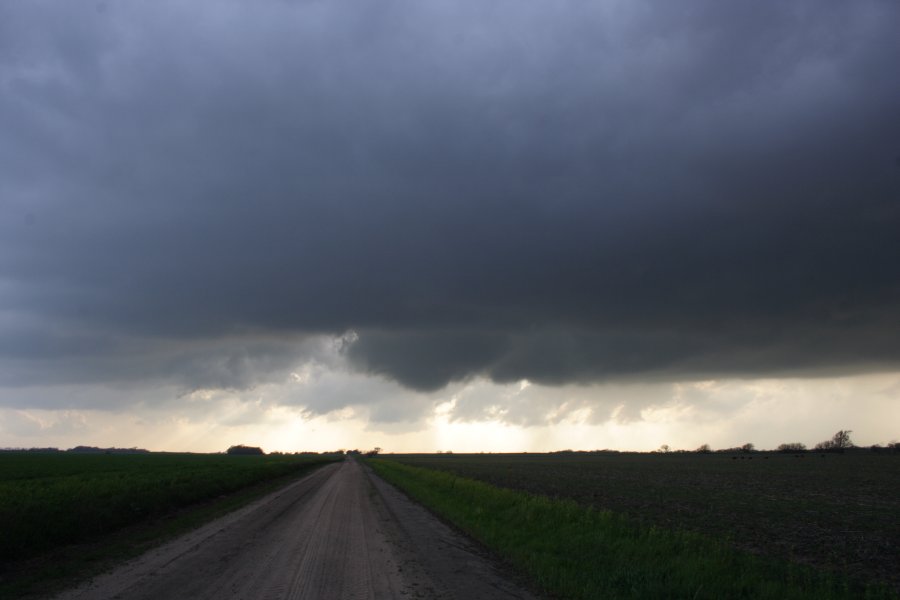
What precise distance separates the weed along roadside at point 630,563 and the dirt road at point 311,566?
3.53 ft

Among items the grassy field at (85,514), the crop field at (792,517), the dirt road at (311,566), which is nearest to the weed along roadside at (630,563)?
the dirt road at (311,566)

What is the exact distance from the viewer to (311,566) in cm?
1302

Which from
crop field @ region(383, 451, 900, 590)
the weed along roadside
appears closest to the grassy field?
the weed along roadside

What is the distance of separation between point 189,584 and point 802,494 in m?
36.7

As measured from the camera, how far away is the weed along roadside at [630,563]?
11016mm

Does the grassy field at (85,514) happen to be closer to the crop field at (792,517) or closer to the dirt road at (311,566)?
the dirt road at (311,566)

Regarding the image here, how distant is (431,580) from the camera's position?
11.6 metres

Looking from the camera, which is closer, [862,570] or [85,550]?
[862,570]

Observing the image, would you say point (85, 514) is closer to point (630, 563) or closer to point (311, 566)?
point (311, 566)

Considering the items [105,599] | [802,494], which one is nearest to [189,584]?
[105,599]

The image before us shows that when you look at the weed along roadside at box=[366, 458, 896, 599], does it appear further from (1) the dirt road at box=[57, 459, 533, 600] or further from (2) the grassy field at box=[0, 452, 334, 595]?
(2) the grassy field at box=[0, 452, 334, 595]

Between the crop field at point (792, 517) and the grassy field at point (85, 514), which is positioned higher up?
the grassy field at point (85, 514)

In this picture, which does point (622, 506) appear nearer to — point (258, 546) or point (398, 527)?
point (398, 527)

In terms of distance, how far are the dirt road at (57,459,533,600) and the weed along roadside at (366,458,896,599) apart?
1.08 meters
